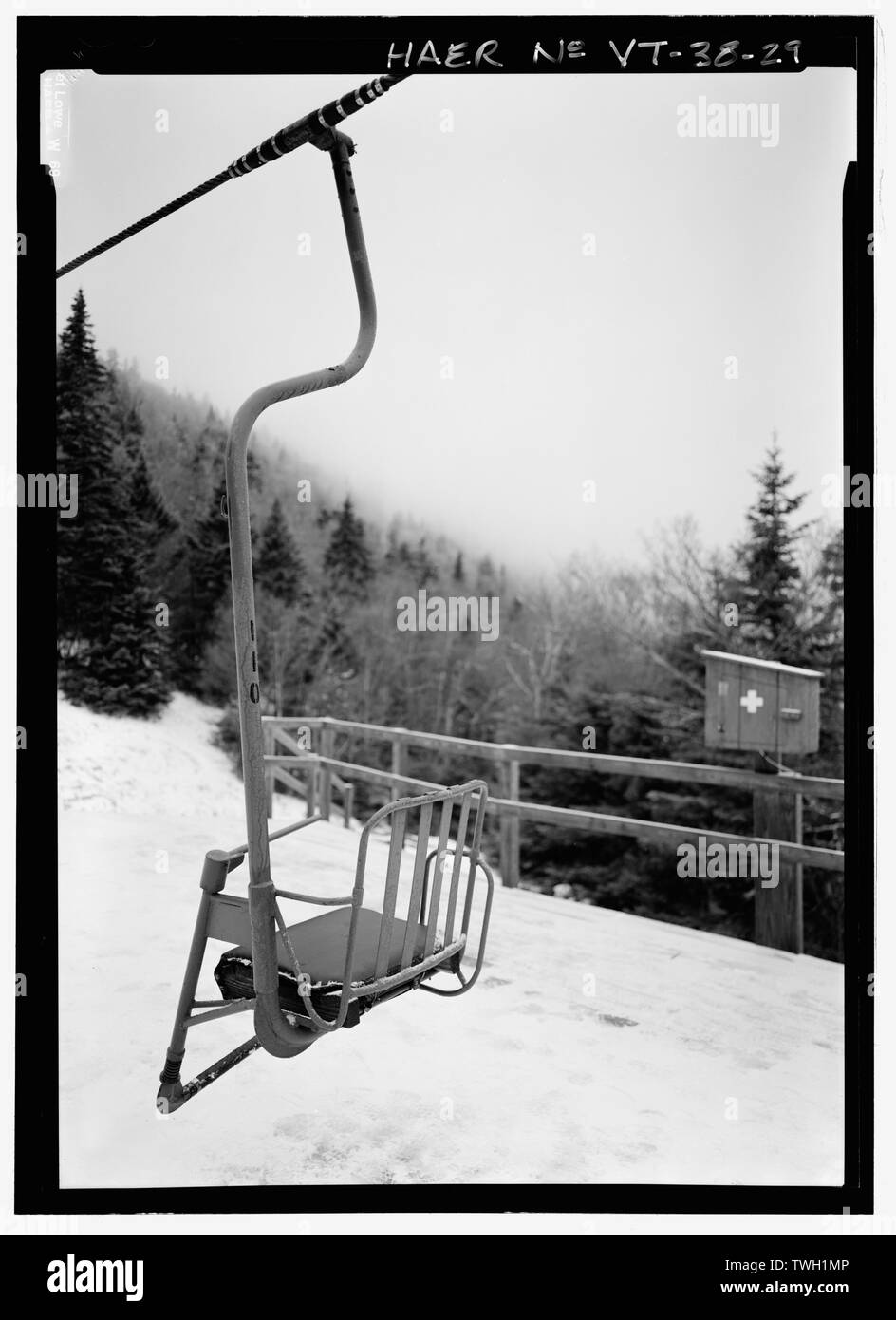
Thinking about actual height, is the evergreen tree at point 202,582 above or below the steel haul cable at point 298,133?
below

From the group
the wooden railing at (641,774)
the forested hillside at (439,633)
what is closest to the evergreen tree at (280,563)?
the forested hillside at (439,633)

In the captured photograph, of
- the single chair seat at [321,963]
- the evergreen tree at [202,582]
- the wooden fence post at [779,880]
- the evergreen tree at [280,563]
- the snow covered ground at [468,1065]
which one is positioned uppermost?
the evergreen tree at [280,563]

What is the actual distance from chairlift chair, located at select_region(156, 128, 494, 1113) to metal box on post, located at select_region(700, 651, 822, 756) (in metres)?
1.50

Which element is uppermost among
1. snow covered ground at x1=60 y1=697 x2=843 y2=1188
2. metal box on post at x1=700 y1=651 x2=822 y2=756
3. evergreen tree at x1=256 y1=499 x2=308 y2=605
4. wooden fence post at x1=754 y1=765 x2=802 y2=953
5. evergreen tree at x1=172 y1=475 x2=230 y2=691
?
evergreen tree at x1=256 y1=499 x2=308 y2=605

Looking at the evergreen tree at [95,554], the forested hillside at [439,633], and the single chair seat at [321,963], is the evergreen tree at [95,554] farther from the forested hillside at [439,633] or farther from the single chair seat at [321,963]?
the single chair seat at [321,963]

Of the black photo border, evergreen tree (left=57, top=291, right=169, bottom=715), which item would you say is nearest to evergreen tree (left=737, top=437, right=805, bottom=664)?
the black photo border

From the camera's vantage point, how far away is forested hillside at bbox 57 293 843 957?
2.39 metres

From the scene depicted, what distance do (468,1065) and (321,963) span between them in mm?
694

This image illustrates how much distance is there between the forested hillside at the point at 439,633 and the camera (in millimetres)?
2395

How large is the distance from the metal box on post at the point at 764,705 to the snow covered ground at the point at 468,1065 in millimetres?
719

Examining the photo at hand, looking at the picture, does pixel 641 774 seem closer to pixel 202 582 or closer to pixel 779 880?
pixel 779 880

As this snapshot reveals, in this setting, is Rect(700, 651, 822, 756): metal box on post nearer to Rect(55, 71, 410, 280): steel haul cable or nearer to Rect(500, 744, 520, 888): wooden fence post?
Rect(500, 744, 520, 888): wooden fence post

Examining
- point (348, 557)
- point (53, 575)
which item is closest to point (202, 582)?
point (53, 575)
